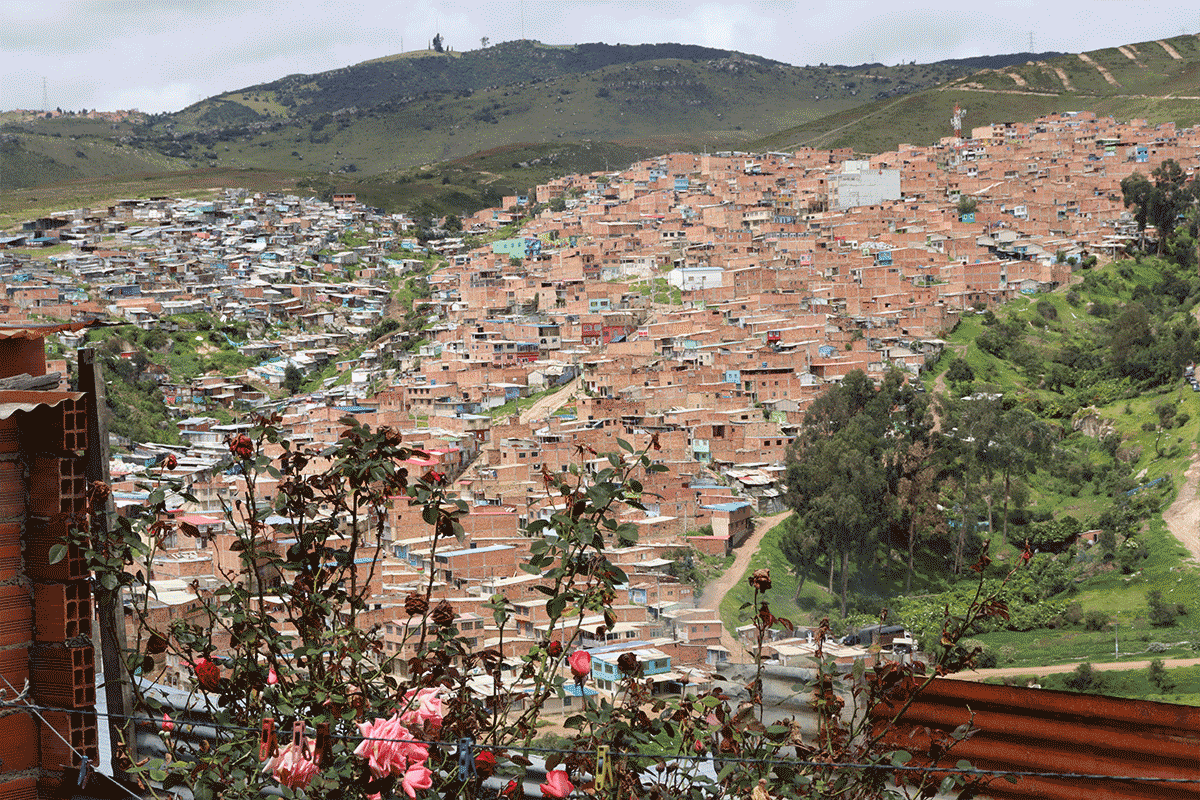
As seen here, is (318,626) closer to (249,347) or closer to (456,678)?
(456,678)

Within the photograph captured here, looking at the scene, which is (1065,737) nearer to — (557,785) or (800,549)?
(557,785)

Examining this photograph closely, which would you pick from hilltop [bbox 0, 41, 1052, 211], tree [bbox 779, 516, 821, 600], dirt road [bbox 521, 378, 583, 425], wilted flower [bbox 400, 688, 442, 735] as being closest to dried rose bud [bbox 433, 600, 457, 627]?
wilted flower [bbox 400, 688, 442, 735]

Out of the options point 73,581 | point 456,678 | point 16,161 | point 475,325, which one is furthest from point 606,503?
point 16,161

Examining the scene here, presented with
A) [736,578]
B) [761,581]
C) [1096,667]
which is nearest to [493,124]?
[736,578]

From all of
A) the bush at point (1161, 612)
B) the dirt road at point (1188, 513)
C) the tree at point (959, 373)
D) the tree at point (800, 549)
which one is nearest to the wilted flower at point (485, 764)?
the bush at point (1161, 612)

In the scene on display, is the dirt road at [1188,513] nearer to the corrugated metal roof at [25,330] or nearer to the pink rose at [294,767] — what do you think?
the corrugated metal roof at [25,330]

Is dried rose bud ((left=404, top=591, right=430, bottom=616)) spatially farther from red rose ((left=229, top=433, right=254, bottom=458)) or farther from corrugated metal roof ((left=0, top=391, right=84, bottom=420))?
corrugated metal roof ((left=0, top=391, right=84, bottom=420))
